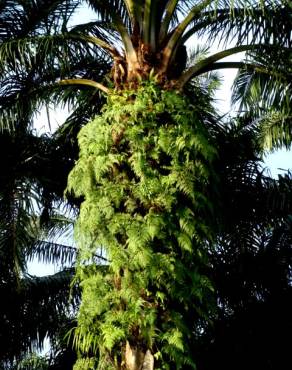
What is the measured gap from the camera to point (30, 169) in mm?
9984

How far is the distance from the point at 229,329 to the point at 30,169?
3863mm

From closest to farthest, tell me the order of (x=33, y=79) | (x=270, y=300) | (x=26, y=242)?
(x=33, y=79) < (x=26, y=242) < (x=270, y=300)

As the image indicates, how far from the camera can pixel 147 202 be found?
20.6 feet

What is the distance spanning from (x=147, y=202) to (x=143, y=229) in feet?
0.96

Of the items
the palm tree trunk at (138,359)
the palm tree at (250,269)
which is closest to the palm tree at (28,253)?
the palm tree at (250,269)

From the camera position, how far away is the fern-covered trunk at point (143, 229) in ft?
19.7

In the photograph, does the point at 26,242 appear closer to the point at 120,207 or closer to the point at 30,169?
the point at 30,169

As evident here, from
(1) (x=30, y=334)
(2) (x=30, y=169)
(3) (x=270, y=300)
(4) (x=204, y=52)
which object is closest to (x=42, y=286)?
(1) (x=30, y=334)

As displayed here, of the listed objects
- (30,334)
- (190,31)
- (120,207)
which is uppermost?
(190,31)

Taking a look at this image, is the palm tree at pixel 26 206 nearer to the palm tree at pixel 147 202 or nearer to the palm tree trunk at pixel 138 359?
the palm tree at pixel 147 202

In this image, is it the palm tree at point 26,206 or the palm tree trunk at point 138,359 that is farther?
the palm tree at point 26,206

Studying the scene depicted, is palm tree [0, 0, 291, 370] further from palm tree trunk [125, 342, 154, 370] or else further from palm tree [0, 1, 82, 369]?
palm tree [0, 1, 82, 369]

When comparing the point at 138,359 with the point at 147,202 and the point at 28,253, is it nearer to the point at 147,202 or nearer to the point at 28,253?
the point at 147,202

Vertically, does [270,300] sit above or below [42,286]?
below
